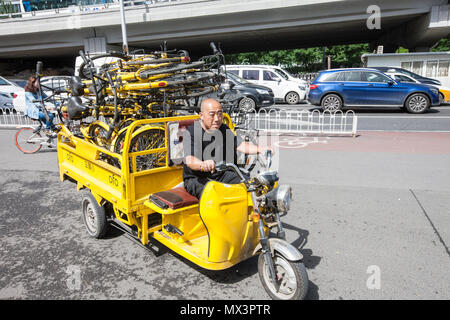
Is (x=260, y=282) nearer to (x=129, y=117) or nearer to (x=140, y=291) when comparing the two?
(x=140, y=291)

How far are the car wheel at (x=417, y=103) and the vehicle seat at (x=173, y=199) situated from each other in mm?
12846

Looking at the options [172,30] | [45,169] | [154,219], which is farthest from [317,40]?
[154,219]

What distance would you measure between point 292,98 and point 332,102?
3.74m

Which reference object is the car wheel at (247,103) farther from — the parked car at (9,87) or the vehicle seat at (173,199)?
the vehicle seat at (173,199)

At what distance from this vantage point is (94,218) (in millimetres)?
4156

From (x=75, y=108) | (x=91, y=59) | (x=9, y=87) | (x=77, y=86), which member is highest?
(x=91, y=59)

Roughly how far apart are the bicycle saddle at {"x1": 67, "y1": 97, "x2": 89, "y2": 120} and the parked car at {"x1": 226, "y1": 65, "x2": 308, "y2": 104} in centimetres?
1252

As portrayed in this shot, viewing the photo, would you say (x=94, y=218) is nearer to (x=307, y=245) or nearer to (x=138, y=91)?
(x=138, y=91)

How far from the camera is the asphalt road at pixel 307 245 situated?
10.3 ft

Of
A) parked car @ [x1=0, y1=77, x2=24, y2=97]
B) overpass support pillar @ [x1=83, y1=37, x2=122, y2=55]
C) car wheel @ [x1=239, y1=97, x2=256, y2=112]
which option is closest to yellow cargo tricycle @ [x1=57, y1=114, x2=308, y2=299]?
car wheel @ [x1=239, y1=97, x2=256, y2=112]

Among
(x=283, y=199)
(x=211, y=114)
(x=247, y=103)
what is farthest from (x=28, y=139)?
(x=247, y=103)

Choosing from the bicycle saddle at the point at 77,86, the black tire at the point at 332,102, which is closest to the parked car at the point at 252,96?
the black tire at the point at 332,102

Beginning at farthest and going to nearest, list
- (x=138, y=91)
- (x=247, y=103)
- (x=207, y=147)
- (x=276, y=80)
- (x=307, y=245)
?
(x=276, y=80) → (x=247, y=103) → (x=138, y=91) → (x=307, y=245) → (x=207, y=147)
